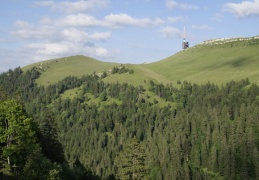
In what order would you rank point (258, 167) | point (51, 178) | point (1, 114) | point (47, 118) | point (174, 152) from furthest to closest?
point (174, 152), point (258, 167), point (47, 118), point (1, 114), point (51, 178)

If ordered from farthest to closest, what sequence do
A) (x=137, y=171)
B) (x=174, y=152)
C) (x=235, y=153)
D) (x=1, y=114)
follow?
1. (x=174, y=152)
2. (x=235, y=153)
3. (x=1, y=114)
4. (x=137, y=171)

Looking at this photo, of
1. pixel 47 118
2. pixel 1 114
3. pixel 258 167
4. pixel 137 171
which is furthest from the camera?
pixel 258 167

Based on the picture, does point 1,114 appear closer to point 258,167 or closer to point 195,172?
point 195,172

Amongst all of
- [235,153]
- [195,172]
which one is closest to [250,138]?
[235,153]

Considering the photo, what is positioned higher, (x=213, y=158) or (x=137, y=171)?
(x=137, y=171)

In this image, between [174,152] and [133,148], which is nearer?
[133,148]

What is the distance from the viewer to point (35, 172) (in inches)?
2280

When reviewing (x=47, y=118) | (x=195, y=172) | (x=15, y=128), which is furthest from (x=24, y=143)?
(x=195, y=172)

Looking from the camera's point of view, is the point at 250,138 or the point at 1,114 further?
the point at 250,138

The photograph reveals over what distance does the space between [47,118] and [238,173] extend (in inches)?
4580

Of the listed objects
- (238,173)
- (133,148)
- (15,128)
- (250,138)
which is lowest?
(238,173)

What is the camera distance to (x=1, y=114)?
6850 centimetres

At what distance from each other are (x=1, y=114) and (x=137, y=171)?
28.8 m

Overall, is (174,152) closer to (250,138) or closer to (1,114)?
(250,138)
